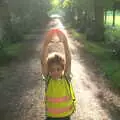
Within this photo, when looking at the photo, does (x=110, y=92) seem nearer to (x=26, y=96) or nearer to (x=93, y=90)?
(x=93, y=90)

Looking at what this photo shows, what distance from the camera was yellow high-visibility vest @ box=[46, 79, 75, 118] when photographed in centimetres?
512

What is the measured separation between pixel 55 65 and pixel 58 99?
0.49m

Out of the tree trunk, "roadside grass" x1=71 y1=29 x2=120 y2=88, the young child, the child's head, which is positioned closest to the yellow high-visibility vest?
the young child

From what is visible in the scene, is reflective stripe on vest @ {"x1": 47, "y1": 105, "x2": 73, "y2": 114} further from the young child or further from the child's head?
the child's head

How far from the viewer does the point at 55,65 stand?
5059 mm

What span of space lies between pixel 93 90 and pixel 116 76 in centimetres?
226

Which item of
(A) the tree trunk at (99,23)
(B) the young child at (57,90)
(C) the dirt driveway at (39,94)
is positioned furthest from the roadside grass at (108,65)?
(B) the young child at (57,90)

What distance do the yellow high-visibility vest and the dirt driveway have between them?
3.36 m

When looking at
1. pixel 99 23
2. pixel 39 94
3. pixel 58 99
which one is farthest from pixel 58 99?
pixel 99 23

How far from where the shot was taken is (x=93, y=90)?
444 inches

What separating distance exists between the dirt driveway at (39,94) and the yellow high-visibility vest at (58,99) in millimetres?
3355

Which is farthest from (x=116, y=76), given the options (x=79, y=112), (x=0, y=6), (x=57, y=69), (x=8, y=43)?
(x=0, y=6)

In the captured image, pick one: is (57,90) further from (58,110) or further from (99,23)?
(99,23)

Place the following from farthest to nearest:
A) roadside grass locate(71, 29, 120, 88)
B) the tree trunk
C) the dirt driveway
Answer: the tree trunk, roadside grass locate(71, 29, 120, 88), the dirt driveway
